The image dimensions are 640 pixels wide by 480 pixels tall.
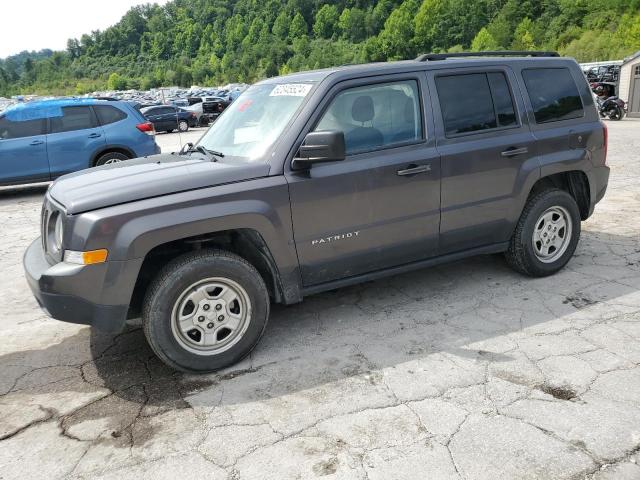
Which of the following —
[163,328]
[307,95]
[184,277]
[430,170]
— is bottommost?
[163,328]

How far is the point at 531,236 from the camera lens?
4.66 m

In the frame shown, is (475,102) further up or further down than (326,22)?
further down

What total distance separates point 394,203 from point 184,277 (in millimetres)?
1562

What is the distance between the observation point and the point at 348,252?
3.84m

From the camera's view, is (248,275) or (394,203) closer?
(248,275)

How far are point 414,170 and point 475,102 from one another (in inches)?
34.1

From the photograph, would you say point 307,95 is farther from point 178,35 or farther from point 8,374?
point 178,35

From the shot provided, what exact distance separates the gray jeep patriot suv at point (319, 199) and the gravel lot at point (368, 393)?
36 centimetres

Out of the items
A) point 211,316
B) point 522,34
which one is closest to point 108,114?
point 211,316

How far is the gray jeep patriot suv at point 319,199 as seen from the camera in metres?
3.24

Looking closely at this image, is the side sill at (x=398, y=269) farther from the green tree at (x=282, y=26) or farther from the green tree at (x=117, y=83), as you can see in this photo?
the green tree at (x=282, y=26)

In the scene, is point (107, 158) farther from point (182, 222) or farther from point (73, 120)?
point (182, 222)

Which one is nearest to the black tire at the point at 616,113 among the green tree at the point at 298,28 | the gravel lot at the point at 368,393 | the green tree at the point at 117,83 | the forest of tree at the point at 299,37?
the gravel lot at the point at 368,393

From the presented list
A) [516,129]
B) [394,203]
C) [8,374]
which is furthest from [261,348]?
[516,129]
